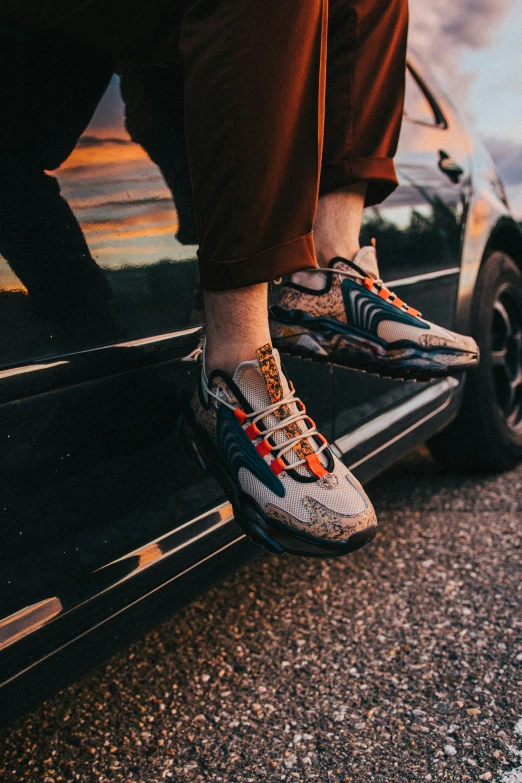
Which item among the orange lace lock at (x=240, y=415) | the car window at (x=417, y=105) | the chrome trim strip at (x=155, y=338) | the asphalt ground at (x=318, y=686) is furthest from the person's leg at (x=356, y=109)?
the car window at (x=417, y=105)

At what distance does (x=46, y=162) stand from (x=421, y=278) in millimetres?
1321

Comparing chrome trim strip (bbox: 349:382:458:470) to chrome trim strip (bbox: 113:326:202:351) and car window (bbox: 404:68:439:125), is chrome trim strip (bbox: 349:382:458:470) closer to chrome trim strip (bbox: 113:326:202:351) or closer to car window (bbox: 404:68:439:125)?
chrome trim strip (bbox: 113:326:202:351)

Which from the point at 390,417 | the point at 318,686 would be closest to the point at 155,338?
the point at 318,686

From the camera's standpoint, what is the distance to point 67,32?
1.01 metres

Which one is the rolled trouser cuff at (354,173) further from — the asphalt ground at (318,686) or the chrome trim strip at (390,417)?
the asphalt ground at (318,686)

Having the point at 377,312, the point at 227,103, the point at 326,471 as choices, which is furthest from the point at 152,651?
the point at 227,103

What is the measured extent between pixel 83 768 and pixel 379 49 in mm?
1408

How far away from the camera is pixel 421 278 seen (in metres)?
2.09

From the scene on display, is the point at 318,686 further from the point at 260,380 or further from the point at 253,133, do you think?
the point at 253,133

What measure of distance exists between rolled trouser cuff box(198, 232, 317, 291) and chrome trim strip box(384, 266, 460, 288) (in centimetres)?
91

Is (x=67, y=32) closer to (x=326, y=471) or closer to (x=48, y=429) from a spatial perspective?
(x=48, y=429)

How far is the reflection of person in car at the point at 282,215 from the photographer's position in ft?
3.14

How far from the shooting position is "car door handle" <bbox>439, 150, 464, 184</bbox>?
238 cm

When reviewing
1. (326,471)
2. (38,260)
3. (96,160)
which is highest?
(96,160)
